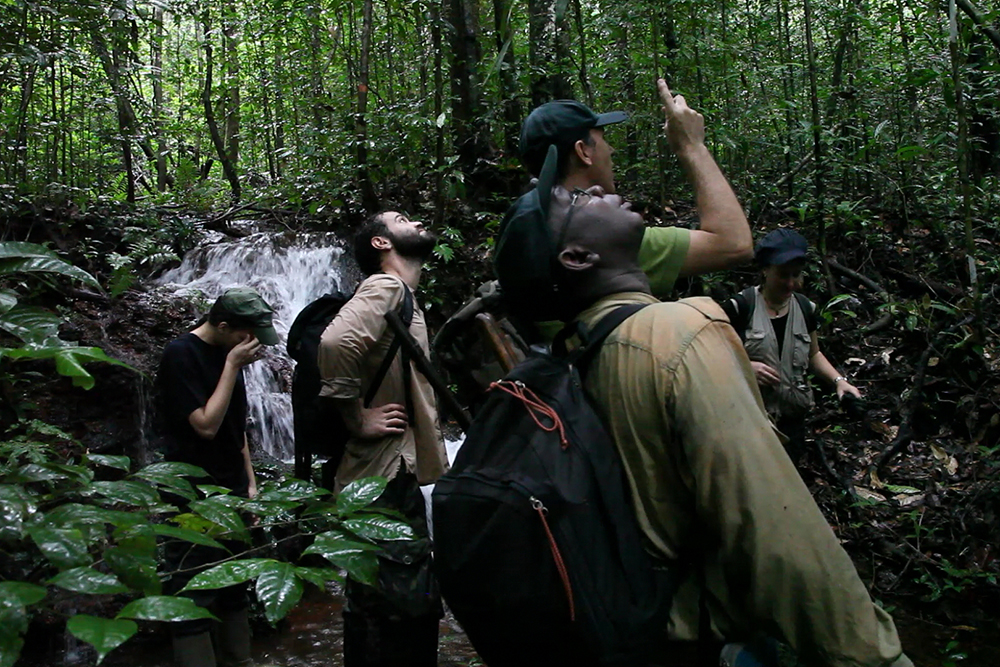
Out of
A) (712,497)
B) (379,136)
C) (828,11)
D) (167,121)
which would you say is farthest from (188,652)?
(167,121)

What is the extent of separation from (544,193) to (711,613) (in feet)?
3.13

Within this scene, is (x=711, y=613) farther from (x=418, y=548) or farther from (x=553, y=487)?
(x=418, y=548)

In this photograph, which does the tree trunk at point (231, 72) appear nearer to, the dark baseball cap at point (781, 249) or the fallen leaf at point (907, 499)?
the dark baseball cap at point (781, 249)

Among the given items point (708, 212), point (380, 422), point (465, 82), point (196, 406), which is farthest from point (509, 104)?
point (708, 212)

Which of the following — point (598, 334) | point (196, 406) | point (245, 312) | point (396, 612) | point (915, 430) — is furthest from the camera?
point (915, 430)

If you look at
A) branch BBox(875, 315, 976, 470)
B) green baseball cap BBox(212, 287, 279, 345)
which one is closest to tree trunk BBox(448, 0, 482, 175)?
branch BBox(875, 315, 976, 470)

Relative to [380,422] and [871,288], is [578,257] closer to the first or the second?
[380,422]

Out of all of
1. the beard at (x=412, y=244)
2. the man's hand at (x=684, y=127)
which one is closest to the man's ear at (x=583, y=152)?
the man's hand at (x=684, y=127)

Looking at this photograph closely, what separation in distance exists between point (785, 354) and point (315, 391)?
2932 mm

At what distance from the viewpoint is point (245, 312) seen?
14.3ft

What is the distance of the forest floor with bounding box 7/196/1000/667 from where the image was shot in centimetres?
524

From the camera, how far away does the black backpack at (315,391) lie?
A: 152 inches

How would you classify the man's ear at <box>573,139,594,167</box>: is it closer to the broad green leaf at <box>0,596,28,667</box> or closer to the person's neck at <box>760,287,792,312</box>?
the broad green leaf at <box>0,596,28,667</box>

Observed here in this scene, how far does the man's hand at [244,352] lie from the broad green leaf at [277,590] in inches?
98.4
